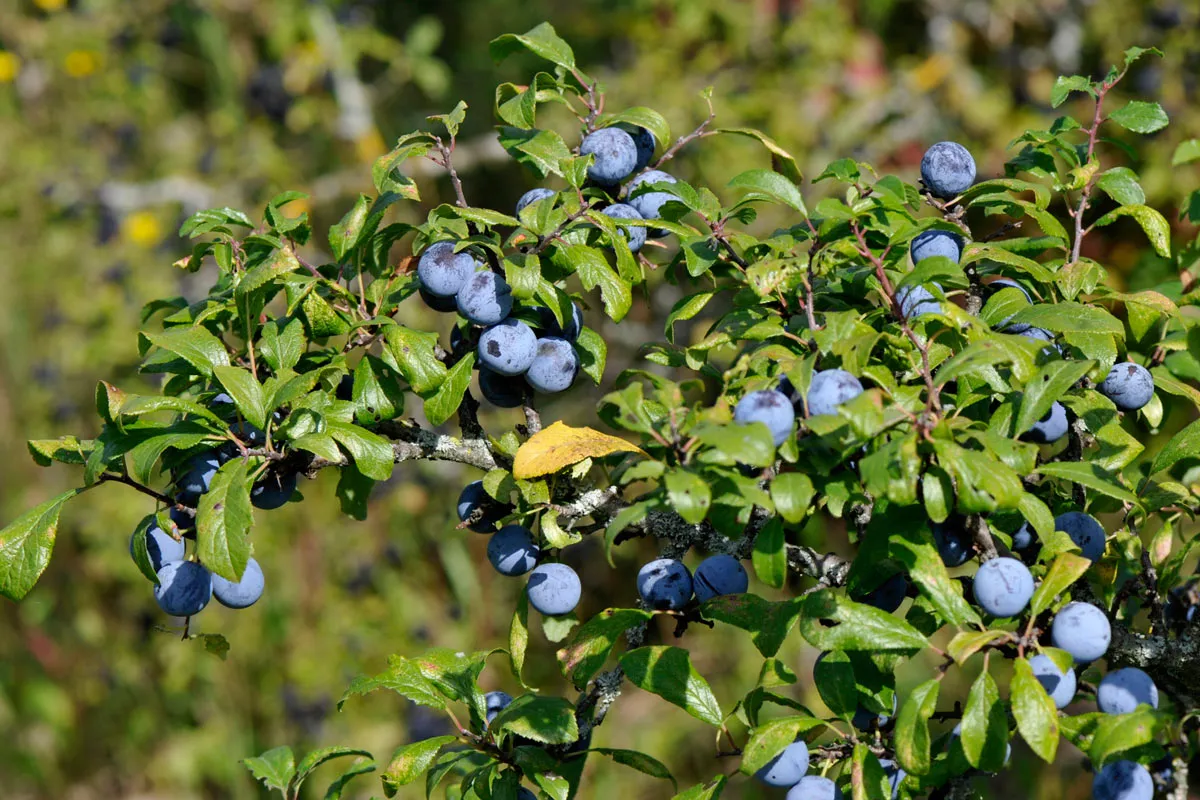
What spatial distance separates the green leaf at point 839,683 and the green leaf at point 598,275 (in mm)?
421

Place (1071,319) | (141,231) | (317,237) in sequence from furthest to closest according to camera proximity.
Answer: (317,237), (141,231), (1071,319)

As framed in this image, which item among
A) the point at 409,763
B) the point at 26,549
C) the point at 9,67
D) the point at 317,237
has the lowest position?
the point at 317,237

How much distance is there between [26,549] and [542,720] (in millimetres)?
585

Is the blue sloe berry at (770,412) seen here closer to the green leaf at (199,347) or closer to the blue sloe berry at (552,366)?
the blue sloe berry at (552,366)

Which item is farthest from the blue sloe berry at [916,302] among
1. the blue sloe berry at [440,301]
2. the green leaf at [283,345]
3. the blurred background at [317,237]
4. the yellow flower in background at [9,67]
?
the yellow flower in background at [9,67]

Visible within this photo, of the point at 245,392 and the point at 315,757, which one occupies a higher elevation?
the point at 245,392

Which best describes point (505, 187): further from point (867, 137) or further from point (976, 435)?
point (976, 435)

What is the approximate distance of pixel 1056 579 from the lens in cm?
99

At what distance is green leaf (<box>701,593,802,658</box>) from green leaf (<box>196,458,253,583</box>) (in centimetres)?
48

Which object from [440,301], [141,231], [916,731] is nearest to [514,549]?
[440,301]

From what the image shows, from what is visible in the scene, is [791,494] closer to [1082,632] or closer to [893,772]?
[1082,632]

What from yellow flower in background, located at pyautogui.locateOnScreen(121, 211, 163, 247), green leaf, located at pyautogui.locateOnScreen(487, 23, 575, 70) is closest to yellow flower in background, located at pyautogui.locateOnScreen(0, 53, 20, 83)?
yellow flower in background, located at pyautogui.locateOnScreen(121, 211, 163, 247)

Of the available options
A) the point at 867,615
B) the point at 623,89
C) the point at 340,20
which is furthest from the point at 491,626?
the point at 867,615

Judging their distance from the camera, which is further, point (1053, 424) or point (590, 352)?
point (590, 352)
